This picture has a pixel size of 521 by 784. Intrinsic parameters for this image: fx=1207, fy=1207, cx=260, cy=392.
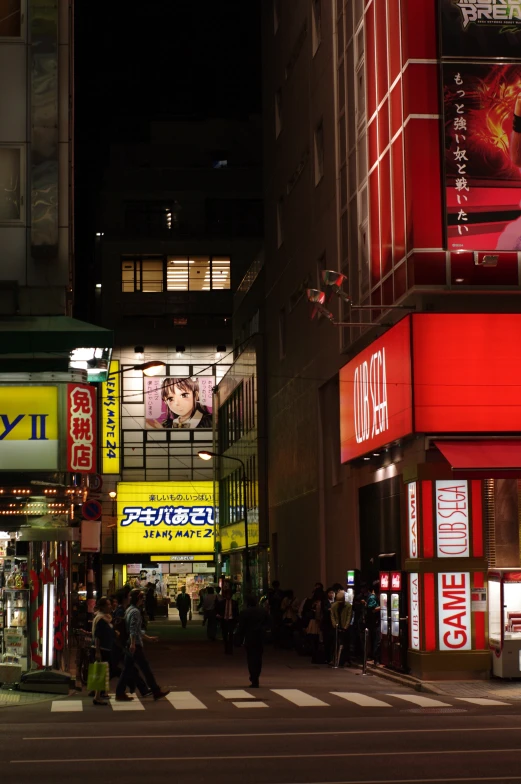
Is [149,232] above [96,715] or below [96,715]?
above

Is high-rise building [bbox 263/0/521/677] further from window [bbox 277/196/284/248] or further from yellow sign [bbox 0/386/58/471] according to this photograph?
window [bbox 277/196/284/248]

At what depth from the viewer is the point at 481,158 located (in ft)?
83.1

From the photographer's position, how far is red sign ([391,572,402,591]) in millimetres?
24953

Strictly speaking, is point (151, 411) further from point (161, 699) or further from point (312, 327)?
point (161, 699)

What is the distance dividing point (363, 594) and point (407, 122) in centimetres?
1100

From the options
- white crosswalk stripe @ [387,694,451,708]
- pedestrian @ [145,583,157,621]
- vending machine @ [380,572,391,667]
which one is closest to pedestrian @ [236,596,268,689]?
white crosswalk stripe @ [387,694,451,708]

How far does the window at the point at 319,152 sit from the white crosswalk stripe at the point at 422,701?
2106 centimetres

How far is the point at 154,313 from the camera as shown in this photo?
81000mm

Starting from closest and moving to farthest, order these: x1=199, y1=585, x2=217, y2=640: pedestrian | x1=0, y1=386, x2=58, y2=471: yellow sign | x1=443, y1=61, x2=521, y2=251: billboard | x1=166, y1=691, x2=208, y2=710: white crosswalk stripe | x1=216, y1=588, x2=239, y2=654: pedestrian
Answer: x1=166, y1=691, x2=208, y2=710: white crosswalk stripe → x1=0, y1=386, x2=58, y2=471: yellow sign → x1=443, y1=61, x2=521, y2=251: billboard → x1=216, y1=588, x2=239, y2=654: pedestrian → x1=199, y1=585, x2=217, y2=640: pedestrian

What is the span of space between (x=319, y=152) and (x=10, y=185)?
1680 centimetres

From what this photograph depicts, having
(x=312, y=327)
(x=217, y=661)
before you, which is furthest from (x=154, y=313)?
(x=217, y=661)

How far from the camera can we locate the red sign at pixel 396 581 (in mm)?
24953

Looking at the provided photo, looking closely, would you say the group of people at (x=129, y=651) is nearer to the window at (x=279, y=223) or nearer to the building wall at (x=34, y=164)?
Result: the building wall at (x=34, y=164)

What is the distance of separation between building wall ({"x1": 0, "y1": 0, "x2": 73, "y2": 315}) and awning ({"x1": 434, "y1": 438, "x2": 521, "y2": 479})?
8.22m
